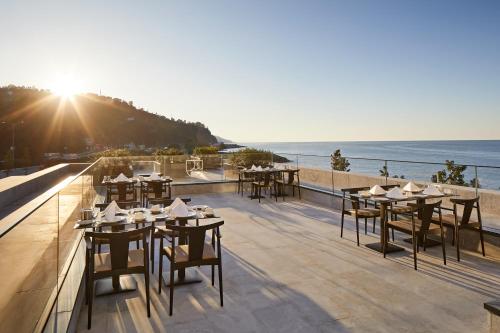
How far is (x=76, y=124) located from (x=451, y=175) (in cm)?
6269

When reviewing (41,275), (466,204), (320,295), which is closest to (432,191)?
(466,204)

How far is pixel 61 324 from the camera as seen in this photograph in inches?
100

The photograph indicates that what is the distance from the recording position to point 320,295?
142 inches

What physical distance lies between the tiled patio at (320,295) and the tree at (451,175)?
2.19m

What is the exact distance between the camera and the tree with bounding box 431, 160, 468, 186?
258 inches

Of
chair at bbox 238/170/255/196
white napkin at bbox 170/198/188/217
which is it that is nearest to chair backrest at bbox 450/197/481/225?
white napkin at bbox 170/198/188/217

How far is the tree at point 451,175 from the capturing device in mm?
6551

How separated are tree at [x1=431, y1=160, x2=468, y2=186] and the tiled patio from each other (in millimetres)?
2193

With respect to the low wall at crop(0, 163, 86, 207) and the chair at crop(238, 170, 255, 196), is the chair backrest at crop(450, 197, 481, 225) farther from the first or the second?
the low wall at crop(0, 163, 86, 207)

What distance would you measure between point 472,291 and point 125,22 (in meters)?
11.9

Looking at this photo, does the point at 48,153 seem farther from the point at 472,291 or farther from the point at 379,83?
the point at 472,291

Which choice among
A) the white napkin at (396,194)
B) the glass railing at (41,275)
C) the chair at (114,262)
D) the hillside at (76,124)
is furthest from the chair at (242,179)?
the hillside at (76,124)

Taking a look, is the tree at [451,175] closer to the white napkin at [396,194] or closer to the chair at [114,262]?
the white napkin at [396,194]

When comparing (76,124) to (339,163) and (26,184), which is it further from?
(339,163)
